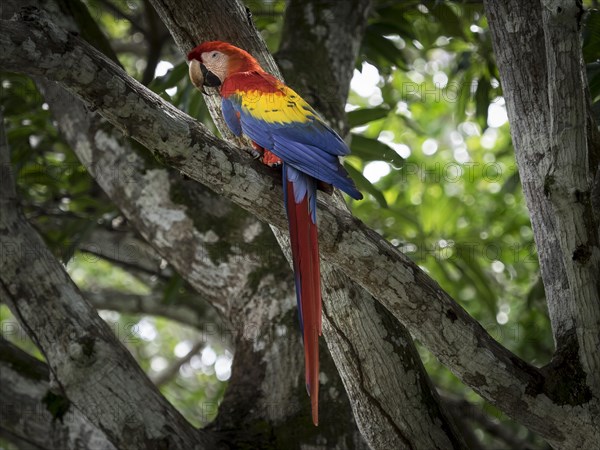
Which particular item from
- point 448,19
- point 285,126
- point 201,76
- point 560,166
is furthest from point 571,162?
point 448,19

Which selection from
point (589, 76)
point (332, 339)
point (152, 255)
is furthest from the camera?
point (152, 255)

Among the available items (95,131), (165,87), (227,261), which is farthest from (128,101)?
(165,87)

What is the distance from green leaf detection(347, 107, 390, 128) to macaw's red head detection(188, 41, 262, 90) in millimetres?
1353

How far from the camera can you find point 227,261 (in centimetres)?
319

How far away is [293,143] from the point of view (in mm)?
2432


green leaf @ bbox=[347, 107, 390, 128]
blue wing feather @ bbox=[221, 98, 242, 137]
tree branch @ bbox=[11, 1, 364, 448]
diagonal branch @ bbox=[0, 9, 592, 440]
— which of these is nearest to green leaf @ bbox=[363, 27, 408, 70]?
green leaf @ bbox=[347, 107, 390, 128]

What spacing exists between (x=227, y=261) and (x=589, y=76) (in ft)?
5.47

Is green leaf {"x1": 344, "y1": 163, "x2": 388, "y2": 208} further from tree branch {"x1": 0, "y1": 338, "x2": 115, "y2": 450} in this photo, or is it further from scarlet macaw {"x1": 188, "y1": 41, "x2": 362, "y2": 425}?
tree branch {"x1": 0, "y1": 338, "x2": 115, "y2": 450}

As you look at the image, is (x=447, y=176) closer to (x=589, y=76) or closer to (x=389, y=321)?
(x=589, y=76)

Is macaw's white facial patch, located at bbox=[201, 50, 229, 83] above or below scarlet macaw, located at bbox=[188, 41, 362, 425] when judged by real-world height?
above

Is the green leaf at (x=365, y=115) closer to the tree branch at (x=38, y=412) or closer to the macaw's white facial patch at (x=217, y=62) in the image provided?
the macaw's white facial patch at (x=217, y=62)

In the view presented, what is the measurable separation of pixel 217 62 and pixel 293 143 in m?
0.46

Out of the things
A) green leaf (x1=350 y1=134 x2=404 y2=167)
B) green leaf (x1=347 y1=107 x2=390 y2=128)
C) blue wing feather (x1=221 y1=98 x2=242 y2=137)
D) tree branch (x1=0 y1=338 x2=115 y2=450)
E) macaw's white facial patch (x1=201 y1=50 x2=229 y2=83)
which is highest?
green leaf (x1=347 y1=107 x2=390 y2=128)

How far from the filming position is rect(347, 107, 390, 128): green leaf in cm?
400
